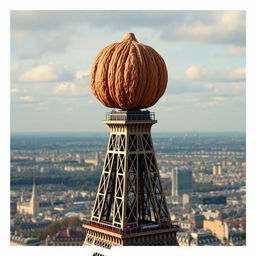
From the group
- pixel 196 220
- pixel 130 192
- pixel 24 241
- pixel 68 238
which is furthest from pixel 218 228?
pixel 130 192

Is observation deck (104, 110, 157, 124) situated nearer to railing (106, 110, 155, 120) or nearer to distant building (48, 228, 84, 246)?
railing (106, 110, 155, 120)

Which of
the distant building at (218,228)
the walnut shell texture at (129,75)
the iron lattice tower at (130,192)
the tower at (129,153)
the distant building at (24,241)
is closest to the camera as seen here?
the walnut shell texture at (129,75)

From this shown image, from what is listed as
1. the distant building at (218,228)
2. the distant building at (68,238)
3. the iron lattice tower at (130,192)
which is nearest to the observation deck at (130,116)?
the iron lattice tower at (130,192)

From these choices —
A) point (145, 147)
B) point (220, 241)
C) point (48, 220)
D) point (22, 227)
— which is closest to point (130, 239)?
point (145, 147)

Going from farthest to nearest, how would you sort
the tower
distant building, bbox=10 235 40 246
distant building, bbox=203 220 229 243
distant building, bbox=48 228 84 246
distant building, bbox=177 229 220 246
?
distant building, bbox=203 220 229 243 → distant building, bbox=177 229 220 246 → distant building, bbox=10 235 40 246 → distant building, bbox=48 228 84 246 → the tower

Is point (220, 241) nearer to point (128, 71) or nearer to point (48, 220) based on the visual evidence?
point (48, 220)

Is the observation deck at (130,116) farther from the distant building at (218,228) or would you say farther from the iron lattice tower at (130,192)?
the distant building at (218,228)

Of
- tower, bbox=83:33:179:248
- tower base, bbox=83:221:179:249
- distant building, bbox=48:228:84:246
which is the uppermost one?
tower, bbox=83:33:179:248

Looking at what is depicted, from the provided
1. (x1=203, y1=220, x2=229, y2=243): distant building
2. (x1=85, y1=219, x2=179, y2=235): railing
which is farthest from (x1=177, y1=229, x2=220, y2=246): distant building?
(x1=85, y1=219, x2=179, y2=235): railing
